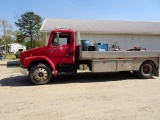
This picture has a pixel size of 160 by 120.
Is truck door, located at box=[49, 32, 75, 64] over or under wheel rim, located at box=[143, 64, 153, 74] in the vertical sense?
over

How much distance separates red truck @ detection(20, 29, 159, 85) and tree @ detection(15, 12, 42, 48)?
53589 millimetres

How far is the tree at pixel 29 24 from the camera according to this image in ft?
203

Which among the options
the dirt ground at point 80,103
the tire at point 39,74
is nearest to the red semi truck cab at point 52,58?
the tire at point 39,74

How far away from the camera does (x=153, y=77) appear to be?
11031 mm

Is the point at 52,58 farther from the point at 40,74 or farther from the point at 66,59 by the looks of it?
the point at 40,74

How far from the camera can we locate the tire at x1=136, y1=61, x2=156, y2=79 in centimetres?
1059

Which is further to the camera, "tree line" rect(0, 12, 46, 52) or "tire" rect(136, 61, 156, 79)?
"tree line" rect(0, 12, 46, 52)

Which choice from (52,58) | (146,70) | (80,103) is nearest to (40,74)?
(52,58)

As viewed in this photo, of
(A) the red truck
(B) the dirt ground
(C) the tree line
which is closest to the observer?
(B) the dirt ground

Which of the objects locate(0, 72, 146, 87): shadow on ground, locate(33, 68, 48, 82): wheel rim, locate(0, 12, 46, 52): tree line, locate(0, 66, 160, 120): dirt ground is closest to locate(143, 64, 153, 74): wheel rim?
locate(0, 72, 146, 87): shadow on ground

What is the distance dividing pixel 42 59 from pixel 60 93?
2484 mm

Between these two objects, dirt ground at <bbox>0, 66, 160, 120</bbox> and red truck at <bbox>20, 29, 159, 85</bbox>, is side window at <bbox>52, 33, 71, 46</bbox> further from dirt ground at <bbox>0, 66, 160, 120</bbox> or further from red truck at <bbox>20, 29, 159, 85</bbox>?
dirt ground at <bbox>0, 66, 160, 120</bbox>

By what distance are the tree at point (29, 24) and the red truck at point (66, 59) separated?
176 ft

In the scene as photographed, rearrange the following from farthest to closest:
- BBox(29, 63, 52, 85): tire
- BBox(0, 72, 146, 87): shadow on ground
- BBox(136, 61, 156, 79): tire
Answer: BBox(136, 61, 156, 79): tire, BBox(0, 72, 146, 87): shadow on ground, BBox(29, 63, 52, 85): tire
